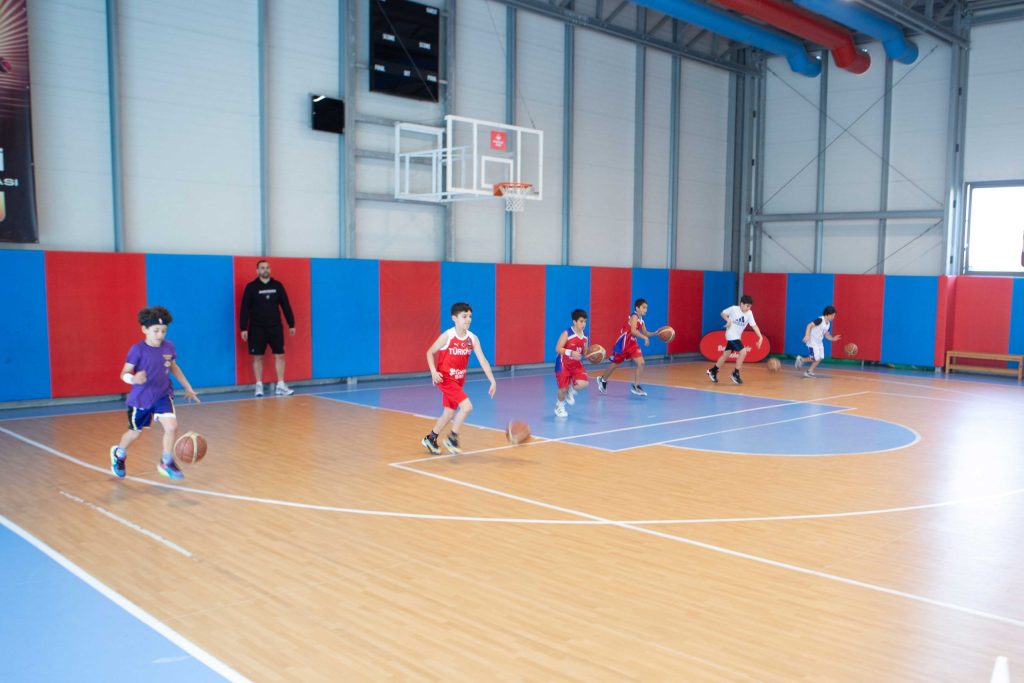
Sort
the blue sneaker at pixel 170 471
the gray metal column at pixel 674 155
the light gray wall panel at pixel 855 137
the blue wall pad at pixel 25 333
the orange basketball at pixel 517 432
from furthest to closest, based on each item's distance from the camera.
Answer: the gray metal column at pixel 674 155 < the light gray wall panel at pixel 855 137 < the blue wall pad at pixel 25 333 < the orange basketball at pixel 517 432 < the blue sneaker at pixel 170 471

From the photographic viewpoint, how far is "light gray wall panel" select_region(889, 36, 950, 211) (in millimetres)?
20172

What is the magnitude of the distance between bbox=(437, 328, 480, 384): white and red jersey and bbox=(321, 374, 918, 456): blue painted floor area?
3.32 ft

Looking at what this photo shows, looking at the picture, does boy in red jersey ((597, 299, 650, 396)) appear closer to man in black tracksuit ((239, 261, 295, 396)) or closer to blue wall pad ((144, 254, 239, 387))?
man in black tracksuit ((239, 261, 295, 396))

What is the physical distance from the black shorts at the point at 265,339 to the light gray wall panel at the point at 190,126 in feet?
5.26

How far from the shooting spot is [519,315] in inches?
721

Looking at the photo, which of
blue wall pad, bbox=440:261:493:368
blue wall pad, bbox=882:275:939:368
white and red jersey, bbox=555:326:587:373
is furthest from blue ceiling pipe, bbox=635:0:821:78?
white and red jersey, bbox=555:326:587:373

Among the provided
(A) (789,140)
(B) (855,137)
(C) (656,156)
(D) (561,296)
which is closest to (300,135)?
(D) (561,296)

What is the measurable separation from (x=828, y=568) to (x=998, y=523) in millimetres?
2186

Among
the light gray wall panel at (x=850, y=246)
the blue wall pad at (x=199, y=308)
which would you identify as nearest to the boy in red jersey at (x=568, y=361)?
the blue wall pad at (x=199, y=308)

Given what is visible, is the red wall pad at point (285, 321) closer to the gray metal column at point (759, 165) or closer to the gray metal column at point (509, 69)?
the gray metal column at point (509, 69)

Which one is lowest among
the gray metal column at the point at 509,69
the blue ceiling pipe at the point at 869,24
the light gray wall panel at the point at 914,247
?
the light gray wall panel at the point at 914,247

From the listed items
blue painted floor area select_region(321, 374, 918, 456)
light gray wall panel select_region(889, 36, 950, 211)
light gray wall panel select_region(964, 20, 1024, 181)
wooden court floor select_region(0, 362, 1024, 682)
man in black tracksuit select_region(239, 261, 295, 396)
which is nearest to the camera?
wooden court floor select_region(0, 362, 1024, 682)

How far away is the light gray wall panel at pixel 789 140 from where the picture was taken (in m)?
22.4

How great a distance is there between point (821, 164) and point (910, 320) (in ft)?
15.5
